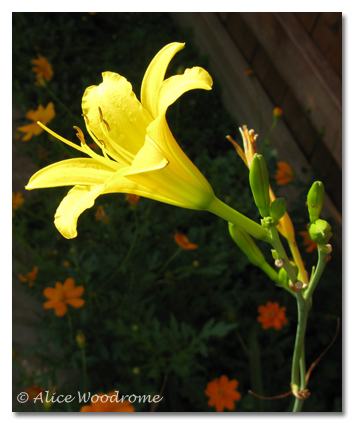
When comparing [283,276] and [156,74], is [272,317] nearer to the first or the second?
[283,276]

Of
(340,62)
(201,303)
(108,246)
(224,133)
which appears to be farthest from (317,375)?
(224,133)

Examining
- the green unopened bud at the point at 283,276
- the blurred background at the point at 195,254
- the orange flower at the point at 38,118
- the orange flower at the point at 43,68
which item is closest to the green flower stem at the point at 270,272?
the green unopened bud at the point at 283,276

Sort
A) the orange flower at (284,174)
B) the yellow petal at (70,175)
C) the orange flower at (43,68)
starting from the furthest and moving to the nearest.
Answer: the orange flower at (43,68), the orange flower at (284,174), the yellow petal at (70,175)

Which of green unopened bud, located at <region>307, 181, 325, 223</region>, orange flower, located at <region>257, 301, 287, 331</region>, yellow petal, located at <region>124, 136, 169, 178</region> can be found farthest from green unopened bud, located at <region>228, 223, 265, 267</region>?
orange flower, located at <region>257, 301, 287, 331</region>

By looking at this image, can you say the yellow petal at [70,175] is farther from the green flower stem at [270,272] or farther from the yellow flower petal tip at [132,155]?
the green flower stem at [270,272]

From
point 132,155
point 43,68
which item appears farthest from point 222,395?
point 43,68

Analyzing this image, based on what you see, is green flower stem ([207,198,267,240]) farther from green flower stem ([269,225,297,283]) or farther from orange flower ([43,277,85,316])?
orange flower ([43,277,85,316])

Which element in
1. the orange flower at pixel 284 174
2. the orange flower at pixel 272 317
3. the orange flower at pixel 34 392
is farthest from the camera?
the orange flower at pixel 284 174
